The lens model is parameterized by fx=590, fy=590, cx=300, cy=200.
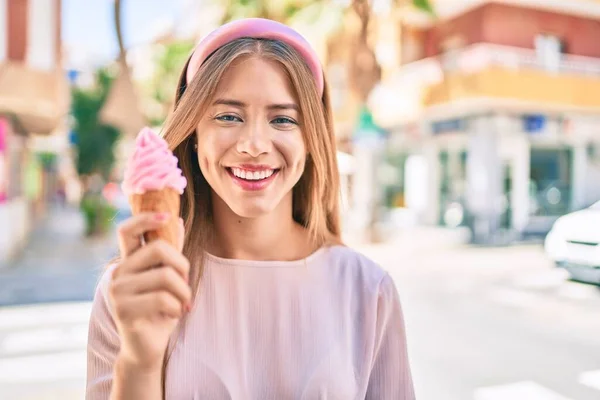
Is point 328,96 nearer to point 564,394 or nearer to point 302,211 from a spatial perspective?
point 302,211

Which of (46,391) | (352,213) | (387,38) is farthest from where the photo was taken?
(352,213)

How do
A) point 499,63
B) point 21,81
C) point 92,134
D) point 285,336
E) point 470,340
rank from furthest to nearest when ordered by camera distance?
point 92,134, point 499,63, point 21,81, point 470,340, point 285,336

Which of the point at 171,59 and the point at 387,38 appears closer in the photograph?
the point at 387,38

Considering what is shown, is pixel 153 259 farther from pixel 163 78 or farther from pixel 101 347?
pixel 163 78

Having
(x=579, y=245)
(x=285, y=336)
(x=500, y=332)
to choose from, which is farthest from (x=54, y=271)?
(x=285, y=336)

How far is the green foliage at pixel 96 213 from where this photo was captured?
1669cm

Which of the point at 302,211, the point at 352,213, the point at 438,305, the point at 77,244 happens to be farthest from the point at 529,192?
the point at 302,211

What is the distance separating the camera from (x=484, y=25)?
16609mm

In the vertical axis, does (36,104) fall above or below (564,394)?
above

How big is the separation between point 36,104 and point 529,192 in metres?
13.3

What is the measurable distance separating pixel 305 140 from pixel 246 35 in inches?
11.2

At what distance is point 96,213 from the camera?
16781 millimetres

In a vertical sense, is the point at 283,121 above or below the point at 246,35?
below

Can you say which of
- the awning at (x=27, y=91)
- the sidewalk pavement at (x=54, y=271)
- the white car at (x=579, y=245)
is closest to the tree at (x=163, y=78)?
the sidewalk pavement at (x=54, y=271)
